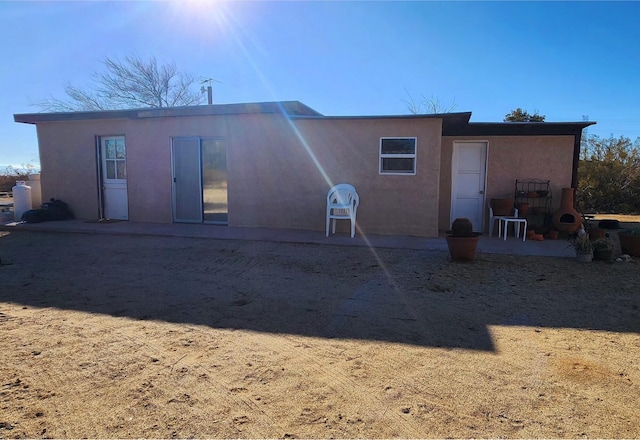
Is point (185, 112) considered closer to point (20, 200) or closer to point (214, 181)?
point (214, 181)

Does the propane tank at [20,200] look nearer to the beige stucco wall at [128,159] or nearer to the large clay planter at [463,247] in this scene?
the beige stucco wall at [128,159]

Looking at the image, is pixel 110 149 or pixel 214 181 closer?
pixel 214 181

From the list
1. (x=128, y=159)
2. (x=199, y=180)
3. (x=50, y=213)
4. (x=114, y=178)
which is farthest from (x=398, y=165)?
(x=50, y=213)

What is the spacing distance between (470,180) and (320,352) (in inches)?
299

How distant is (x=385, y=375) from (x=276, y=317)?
1.45m

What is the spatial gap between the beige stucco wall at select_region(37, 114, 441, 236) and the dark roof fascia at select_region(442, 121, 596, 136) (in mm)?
1500

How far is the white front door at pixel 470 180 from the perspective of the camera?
9500 mm

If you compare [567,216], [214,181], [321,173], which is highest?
[321,173]

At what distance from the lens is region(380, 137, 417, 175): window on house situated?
830 centimetres

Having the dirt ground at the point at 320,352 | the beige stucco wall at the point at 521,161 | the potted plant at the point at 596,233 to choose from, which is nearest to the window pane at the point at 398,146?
the beige stucco wall at the point at 521,161

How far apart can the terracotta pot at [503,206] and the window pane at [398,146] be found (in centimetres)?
226

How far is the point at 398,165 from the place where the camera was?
27.6ft

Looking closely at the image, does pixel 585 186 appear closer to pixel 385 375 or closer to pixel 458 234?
pixel 458 234

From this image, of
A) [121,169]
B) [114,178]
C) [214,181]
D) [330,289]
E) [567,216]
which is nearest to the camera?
[330,289]
